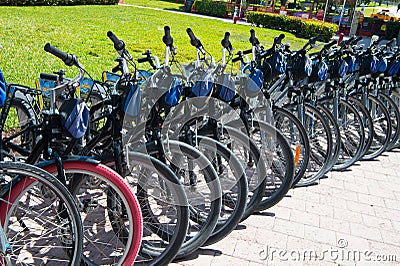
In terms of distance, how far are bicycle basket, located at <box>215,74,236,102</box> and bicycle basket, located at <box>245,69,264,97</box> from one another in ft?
0.79

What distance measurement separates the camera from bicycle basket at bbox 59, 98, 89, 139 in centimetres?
209

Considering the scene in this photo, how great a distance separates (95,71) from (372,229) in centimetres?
499

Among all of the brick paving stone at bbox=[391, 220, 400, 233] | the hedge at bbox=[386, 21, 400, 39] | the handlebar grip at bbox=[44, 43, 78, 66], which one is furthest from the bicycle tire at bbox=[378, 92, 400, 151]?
the hedge at bbox=[386, 21, 400, 39]

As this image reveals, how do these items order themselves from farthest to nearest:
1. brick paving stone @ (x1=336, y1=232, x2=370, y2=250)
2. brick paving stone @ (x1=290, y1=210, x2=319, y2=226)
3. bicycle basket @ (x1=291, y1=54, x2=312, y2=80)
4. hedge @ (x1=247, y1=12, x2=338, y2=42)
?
1. hedge @ (x1=247, y1=12, x2=338, y2=42)
2. bicycle basket @ (x1=291, y1=54, x2=312, y2=80)
3. brick paving stone @ (x1=290, y1=210, x2=319, y2=226)
4. brick paving stone @ (x1=336, y1=232, x2=370, y2=250)

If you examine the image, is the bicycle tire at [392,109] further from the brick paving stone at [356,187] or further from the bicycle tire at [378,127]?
the brick paving stone at [356,187]

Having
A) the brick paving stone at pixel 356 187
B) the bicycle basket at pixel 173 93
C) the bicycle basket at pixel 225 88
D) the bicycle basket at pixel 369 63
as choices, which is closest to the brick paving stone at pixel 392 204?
the brick paving stone at pixel 356 187

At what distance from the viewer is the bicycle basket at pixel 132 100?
2.37 metres

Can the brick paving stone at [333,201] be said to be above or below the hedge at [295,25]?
below

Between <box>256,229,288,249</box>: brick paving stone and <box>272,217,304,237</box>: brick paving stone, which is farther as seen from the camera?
<box>272,217,304,237</box>: brick paving stone

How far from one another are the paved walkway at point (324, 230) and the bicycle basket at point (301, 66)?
1.10m

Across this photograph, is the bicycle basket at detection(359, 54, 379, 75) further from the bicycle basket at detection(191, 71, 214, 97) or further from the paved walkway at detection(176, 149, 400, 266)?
the bicycle basket at detection(191, 71, 214, 97)

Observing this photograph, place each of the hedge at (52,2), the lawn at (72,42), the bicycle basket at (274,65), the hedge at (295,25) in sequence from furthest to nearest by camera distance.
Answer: the hedge at (295,25) < the hedge at (52,2) < the lawn at (72,42) < the bicycle basket at (274,65)

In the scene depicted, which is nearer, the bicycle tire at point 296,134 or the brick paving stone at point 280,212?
the brick paving stone at point 280,212

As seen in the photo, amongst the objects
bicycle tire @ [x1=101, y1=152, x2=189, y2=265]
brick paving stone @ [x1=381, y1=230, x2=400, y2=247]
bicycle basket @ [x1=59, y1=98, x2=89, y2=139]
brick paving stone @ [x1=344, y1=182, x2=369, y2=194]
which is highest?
bicycle basket @ [x1=59, y1=98, x2=89, y2=139]
